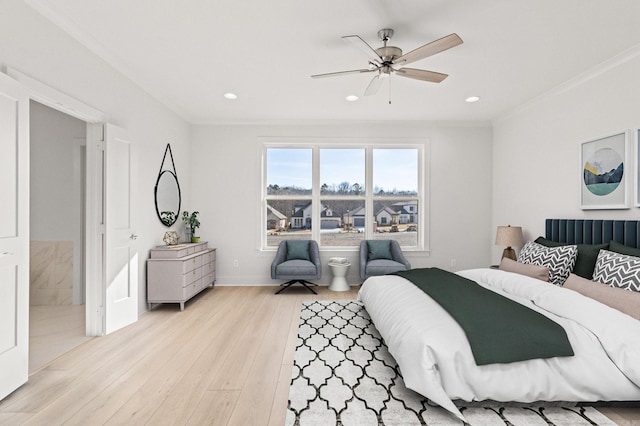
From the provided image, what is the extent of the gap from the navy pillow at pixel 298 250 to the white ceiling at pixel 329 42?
7.18 ft

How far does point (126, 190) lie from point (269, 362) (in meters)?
2.35

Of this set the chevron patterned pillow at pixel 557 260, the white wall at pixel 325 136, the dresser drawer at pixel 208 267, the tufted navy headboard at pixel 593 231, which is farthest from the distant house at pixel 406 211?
the dresser drawer at pixel 208 267

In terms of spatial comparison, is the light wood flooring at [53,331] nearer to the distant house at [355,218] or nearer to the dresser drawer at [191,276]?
the dresser drawer at [191,276]

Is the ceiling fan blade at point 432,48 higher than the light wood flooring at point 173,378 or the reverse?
higher

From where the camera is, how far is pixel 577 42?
2.89 metres

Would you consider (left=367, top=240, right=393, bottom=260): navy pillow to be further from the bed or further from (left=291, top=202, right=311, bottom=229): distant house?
the bed

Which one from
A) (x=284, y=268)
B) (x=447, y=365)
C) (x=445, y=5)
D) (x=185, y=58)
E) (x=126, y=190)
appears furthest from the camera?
(x=284, y=268)

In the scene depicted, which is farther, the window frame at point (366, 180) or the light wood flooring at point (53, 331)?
the window frame at point (366, 180)

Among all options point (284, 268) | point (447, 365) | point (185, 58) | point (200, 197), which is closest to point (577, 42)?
point (447, 365)

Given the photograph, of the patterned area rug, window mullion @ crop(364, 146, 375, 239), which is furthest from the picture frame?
window mullion @ crop(364, 146, 375, 239)

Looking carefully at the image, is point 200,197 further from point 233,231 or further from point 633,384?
point 633,384

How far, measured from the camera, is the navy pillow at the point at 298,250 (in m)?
5.25

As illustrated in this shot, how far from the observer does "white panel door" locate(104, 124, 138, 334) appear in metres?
3.23

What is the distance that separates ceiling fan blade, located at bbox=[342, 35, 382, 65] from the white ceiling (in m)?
0.13
